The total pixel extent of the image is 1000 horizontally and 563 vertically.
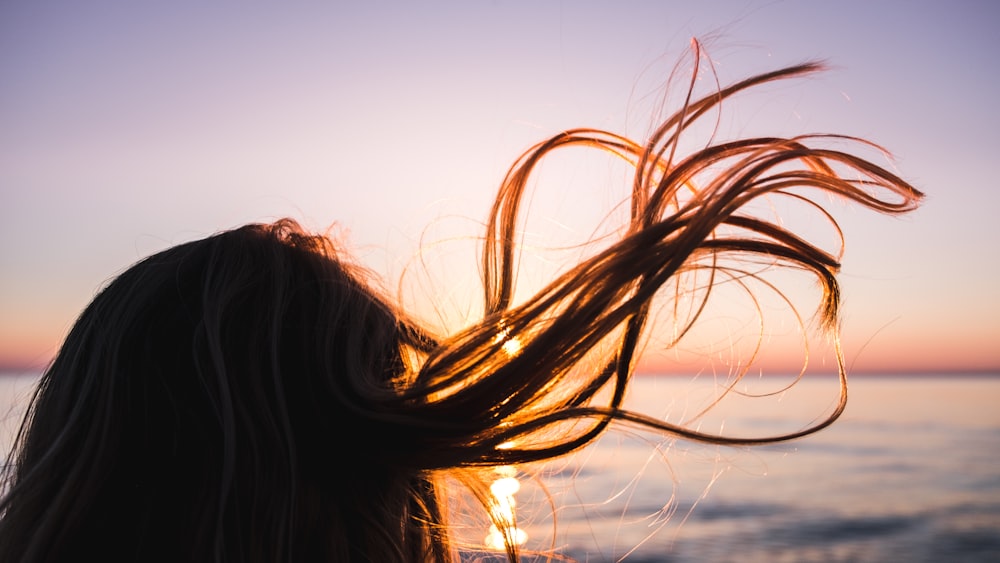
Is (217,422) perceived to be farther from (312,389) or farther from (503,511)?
(503,511)

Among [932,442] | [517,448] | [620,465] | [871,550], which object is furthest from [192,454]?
[932,442]

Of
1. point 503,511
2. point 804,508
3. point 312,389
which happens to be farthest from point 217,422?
point 804,508

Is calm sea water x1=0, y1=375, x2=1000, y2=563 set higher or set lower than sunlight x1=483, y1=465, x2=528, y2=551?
lower

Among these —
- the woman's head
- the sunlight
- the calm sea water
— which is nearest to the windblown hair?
the woman's head

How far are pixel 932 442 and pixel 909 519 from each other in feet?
22.2

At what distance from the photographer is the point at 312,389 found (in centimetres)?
118

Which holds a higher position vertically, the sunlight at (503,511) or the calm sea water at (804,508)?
the sunlight at (503,511)

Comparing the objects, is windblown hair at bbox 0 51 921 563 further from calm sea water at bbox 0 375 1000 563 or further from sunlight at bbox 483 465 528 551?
calm sea water at bbox 0 375 1000 563

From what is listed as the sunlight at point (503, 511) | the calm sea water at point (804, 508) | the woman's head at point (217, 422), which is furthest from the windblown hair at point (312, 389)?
the calm sea water at point (804, 508)

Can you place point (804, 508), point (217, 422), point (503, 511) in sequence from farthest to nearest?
point (804, 508), point (503, 511), point (217, 422)

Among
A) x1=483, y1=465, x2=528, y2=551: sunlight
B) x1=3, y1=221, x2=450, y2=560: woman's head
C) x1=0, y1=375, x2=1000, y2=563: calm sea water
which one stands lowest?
x1=0, y1=375, x2=1000, y2=563: calm sea water

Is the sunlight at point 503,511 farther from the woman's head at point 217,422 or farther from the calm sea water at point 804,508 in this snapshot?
the calm sea water at point 804,508

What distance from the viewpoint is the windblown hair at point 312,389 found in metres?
1.09

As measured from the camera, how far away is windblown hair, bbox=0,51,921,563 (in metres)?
1.09
